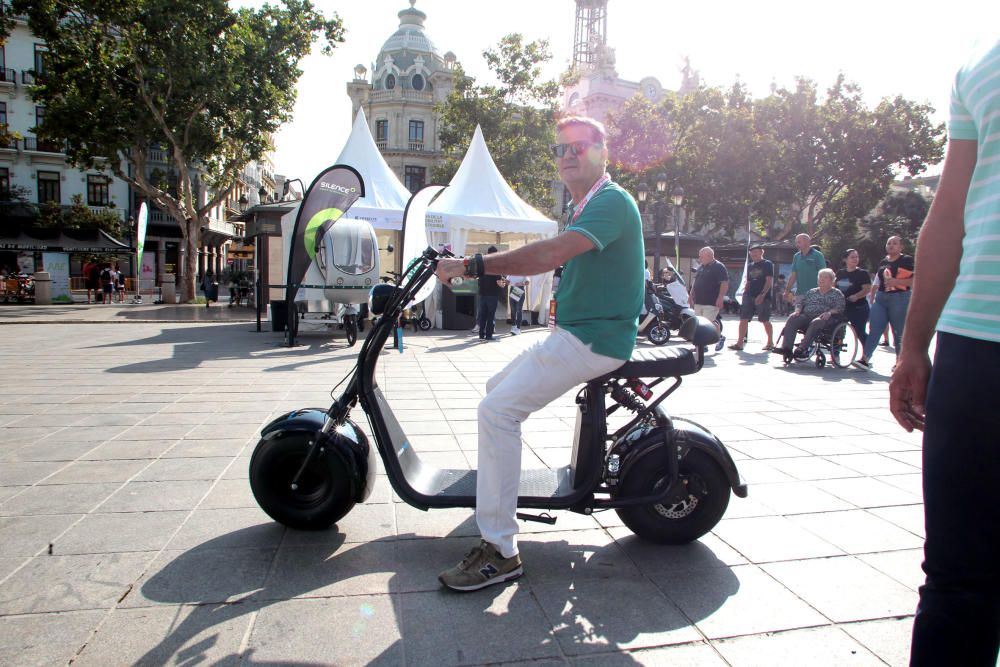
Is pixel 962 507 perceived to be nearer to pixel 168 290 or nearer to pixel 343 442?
pixel 343 442

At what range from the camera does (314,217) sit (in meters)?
10.6

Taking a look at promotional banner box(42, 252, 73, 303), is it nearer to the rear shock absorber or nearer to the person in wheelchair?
the person in wheelchair

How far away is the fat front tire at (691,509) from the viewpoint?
3006 mm

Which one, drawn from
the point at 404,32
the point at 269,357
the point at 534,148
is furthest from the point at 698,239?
the point at 404,32

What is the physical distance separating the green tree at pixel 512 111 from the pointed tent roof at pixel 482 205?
1780cm

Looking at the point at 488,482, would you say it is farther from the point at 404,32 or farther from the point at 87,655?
the point at 404,32

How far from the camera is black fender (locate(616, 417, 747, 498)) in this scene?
2950 mm

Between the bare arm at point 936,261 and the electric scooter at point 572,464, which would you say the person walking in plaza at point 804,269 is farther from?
the bare arm at point 936,261

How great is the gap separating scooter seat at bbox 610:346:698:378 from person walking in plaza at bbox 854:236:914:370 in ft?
23.6

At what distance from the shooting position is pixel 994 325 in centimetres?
137

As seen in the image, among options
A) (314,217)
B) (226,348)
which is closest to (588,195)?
(314,217)

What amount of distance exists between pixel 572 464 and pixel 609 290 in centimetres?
95

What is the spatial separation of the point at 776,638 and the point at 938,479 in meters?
1.16

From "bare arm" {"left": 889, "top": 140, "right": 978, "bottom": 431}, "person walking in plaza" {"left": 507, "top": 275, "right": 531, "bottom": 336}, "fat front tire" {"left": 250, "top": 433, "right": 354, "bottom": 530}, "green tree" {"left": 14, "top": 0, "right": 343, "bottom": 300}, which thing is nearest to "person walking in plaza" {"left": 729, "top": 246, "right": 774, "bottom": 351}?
"person walking in plaza" {"left": 507, "top": 275, "right": 531, "bottom": 336}
